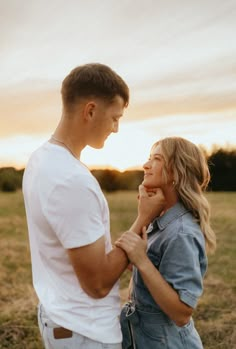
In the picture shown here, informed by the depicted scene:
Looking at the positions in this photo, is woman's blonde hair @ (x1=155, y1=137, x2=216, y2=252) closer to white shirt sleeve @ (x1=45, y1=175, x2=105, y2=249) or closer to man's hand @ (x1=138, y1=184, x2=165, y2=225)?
man's hand @ (x1=138, y1=184, x2=165, y2=225)

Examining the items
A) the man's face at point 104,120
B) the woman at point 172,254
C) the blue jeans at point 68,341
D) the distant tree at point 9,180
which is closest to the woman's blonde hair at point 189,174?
the woman at point 172,254

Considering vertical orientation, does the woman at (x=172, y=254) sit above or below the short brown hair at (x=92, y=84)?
below

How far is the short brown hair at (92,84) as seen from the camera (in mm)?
2080

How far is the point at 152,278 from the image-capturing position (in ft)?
6.83

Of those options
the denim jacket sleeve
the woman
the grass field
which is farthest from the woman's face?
the grass field

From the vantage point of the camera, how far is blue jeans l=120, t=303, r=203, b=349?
2.27 m

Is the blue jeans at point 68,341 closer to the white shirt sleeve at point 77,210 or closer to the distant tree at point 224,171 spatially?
the white shirt sleeve at point 77,210

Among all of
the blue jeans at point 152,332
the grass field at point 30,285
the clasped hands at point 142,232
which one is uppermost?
the clasped hands at point 142,232

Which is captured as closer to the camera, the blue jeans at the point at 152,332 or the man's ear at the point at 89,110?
the man's ear at the point at 89,110

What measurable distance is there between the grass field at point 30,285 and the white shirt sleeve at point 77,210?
3.15 meters

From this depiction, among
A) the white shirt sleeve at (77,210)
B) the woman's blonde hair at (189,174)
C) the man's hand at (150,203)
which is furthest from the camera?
the woman's blonde hair at (189,174)

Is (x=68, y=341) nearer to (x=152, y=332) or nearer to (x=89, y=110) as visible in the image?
(x=152, y=332)

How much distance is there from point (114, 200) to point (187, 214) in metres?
11.7

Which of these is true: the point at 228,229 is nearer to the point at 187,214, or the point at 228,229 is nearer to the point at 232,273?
the point at 232,273
